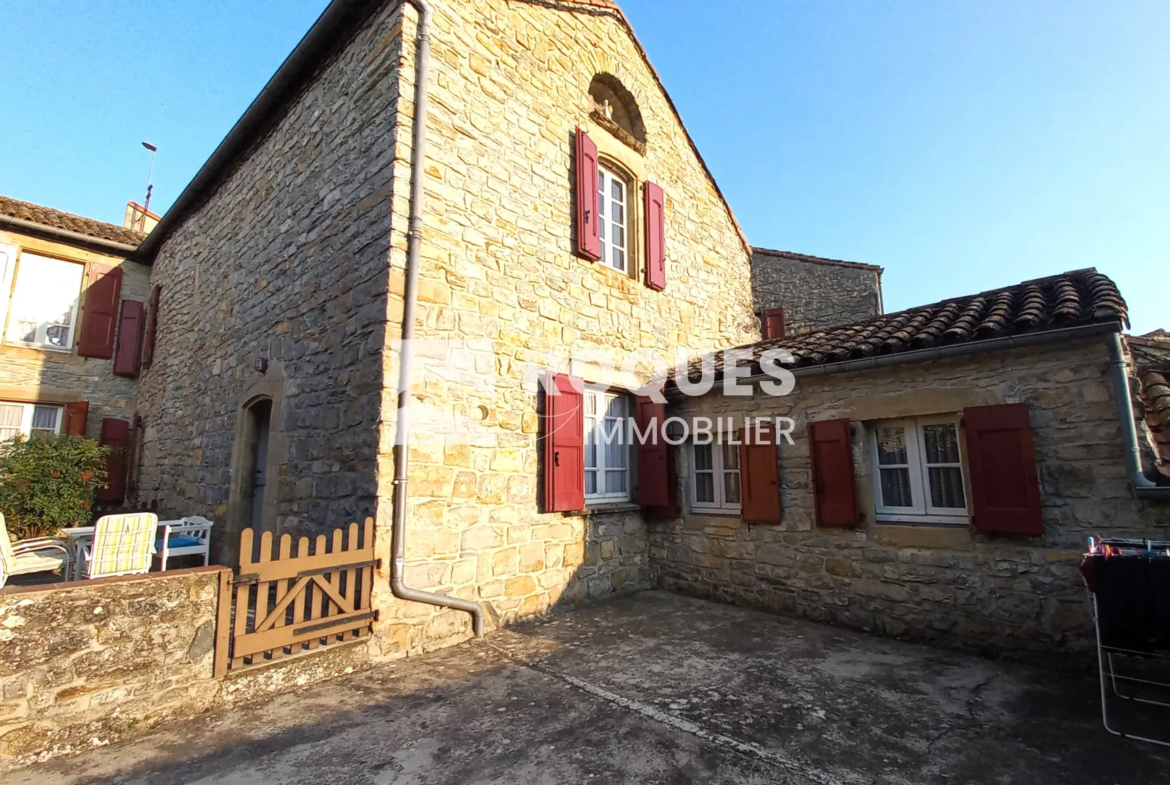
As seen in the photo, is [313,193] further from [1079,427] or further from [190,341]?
[1079,427]

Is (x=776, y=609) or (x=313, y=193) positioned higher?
(x=313, y=193)

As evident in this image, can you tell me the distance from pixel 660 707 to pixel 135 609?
3117 millimetres

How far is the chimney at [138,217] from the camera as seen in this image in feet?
44.7

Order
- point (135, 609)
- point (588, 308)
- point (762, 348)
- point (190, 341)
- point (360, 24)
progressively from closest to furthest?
point (135, 609), point (360, 24), point (588, 308), point (762, 348), point (190, 341)

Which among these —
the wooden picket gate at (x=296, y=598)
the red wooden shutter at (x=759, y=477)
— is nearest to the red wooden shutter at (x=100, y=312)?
the wooden picket gate at (x=296, y=598)

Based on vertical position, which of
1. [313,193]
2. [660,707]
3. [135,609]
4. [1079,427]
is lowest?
[660,707]

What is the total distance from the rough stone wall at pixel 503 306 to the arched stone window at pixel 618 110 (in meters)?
0.20

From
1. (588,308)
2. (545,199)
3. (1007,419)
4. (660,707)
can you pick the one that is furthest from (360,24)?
(1007,419)

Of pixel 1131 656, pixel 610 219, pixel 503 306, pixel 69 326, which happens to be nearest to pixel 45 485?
pixel 69 326

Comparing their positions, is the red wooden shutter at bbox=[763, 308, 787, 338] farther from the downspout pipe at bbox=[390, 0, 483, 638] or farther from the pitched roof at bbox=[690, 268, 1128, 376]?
the downspout pipe at bbox=[390, 0, 483, 638]

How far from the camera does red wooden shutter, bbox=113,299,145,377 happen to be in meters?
10.1

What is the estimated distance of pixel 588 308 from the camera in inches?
251

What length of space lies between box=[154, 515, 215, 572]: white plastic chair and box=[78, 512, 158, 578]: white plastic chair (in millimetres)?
1186

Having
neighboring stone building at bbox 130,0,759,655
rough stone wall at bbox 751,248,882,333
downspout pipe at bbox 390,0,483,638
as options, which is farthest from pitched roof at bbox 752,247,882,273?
downspout pipe at bbox 390,0,483,638
